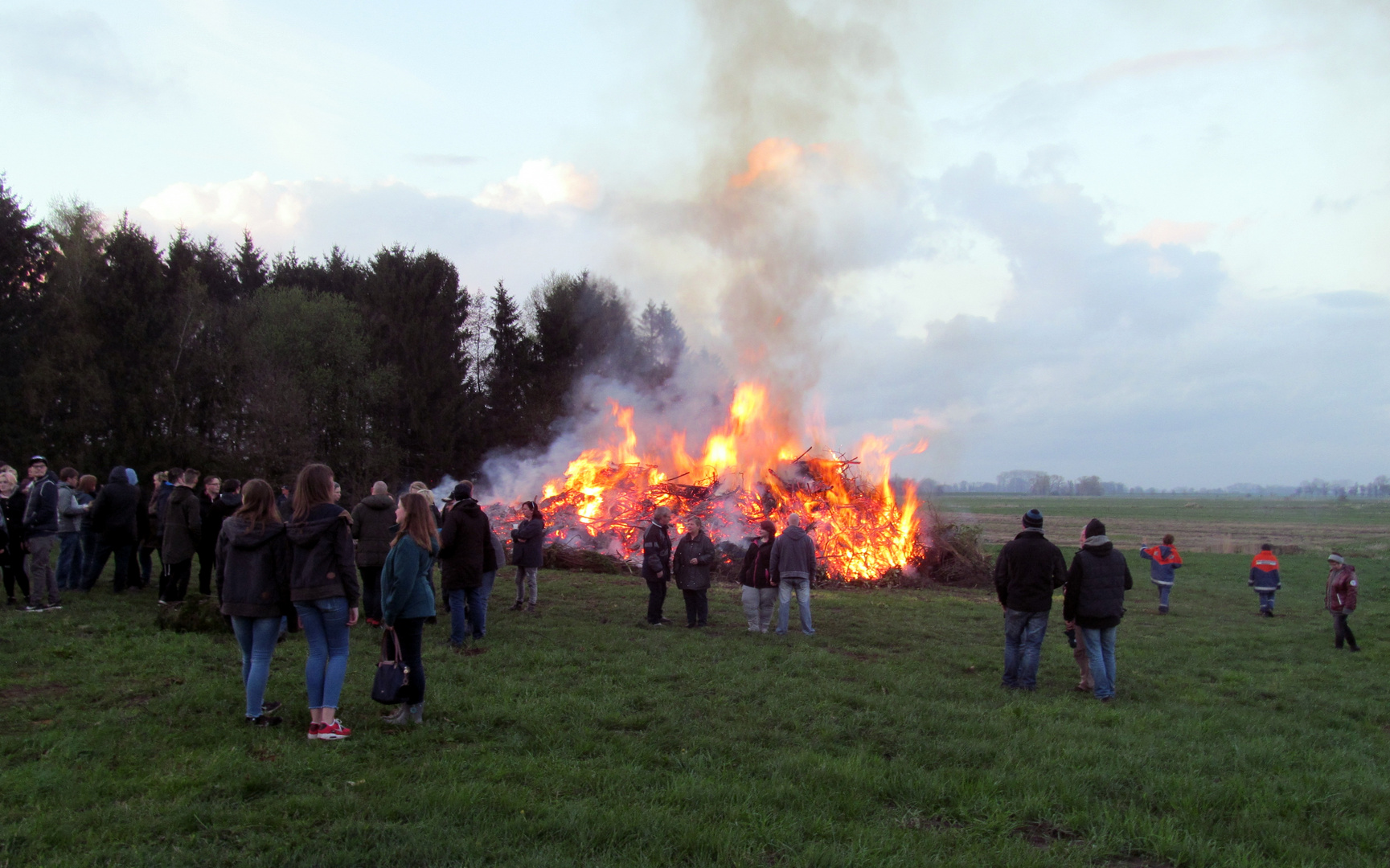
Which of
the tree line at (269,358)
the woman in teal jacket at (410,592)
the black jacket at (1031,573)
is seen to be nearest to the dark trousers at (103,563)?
the woman in teal jacket at (410,592)

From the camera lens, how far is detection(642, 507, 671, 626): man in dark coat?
11.7 meters

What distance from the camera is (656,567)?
38.6 ft

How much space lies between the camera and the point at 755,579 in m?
11.5

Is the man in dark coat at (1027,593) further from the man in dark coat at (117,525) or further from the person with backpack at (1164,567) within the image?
the man in dark coat at (117,525)

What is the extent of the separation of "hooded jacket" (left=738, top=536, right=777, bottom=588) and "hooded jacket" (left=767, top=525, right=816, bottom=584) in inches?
2.0

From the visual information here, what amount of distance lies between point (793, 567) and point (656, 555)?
77.9 inches

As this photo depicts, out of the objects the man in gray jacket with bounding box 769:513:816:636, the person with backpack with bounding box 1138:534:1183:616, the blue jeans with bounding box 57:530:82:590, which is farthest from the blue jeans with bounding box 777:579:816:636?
the blue jeans with bounding box 57:530:82:590

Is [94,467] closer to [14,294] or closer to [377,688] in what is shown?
[14,294]

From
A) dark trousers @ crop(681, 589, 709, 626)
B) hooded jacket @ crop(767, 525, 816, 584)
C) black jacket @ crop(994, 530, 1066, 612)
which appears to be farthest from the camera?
dark trousers @ crop(681, 589, 709, 626)

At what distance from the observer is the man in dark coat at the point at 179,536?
10.3 metres

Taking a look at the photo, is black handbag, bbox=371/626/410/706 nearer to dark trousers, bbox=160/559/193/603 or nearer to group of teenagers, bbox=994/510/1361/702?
group of teenagers, bbox=994/510/1361/702

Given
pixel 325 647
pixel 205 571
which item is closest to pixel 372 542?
pixel 325 647

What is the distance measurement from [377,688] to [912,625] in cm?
933

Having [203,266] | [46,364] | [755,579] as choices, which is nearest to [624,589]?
[755,579]
